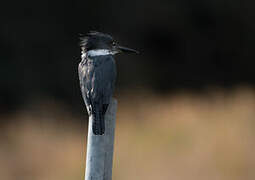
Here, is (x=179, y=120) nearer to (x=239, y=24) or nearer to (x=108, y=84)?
(x=239, y=24)

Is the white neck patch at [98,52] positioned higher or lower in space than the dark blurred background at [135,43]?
lower

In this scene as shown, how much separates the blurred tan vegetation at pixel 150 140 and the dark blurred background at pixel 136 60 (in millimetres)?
21

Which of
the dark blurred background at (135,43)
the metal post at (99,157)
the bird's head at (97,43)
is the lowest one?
the metal post at (99,157)

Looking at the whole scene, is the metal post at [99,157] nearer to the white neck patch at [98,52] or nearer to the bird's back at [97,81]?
the bird's back at [97,81]

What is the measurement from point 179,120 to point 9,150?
1.96m

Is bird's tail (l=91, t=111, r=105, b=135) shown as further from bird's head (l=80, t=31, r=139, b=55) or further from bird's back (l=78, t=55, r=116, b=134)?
bird's head (l=80, t=31, r=139, b=55)

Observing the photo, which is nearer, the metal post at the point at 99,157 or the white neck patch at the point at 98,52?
the metal post at the point at 99,157

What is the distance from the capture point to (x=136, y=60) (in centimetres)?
863

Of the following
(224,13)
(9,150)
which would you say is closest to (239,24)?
(224,13)

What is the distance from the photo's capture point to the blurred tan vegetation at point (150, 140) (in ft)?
22.0

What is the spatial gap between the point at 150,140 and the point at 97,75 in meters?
3.84

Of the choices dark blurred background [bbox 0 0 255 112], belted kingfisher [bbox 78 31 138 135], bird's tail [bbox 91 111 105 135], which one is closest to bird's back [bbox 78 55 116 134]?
belted kingfisher [bbox 78 31 138 135]

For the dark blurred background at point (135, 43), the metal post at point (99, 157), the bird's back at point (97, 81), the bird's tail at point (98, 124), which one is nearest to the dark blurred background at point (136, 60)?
the dark blurred background at point (135, 43)

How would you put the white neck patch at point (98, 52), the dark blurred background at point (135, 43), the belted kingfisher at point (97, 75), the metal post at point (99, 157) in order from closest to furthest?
1. the metal post at point (99, 157)
2. the belted kingfisher at point (97, 75)
3. the white neck patch at point (98, 52)
4. the dark blurred background at point (135, 43)
